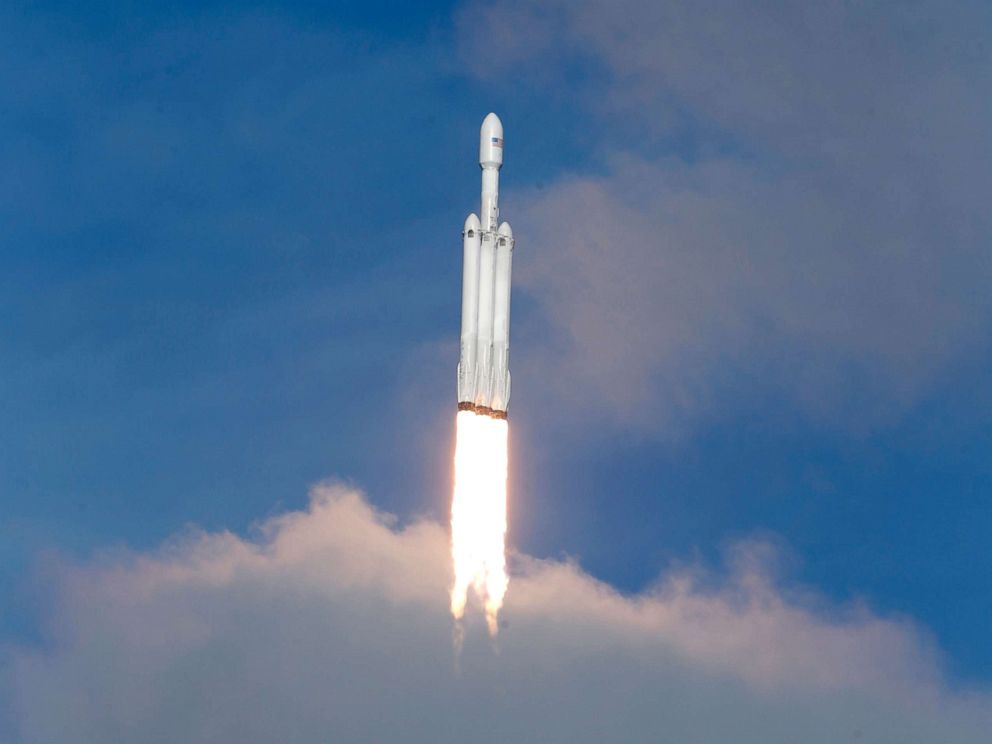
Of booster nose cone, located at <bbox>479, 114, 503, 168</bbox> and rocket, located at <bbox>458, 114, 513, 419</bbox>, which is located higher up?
booster nose cone, located at <bbox>479, 114, 503, 168</bbox>

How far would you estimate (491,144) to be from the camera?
5782 inches

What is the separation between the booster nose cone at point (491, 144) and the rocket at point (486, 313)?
1.60 m

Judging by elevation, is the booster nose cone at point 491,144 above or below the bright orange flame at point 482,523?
above

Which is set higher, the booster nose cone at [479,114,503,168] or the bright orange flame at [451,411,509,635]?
the booster nose cone at [479,114,503,168]

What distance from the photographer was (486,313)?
470 feet

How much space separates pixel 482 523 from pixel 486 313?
969cm

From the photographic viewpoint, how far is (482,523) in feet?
476

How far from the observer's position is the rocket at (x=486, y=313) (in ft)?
466

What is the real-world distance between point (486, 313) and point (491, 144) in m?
8.70

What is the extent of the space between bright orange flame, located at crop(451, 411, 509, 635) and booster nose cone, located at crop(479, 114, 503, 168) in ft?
41.4

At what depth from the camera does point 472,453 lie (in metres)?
143

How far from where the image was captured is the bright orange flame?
144 metres

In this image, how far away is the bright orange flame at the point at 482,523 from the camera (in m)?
144

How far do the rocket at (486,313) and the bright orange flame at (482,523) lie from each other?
2.29 meters
